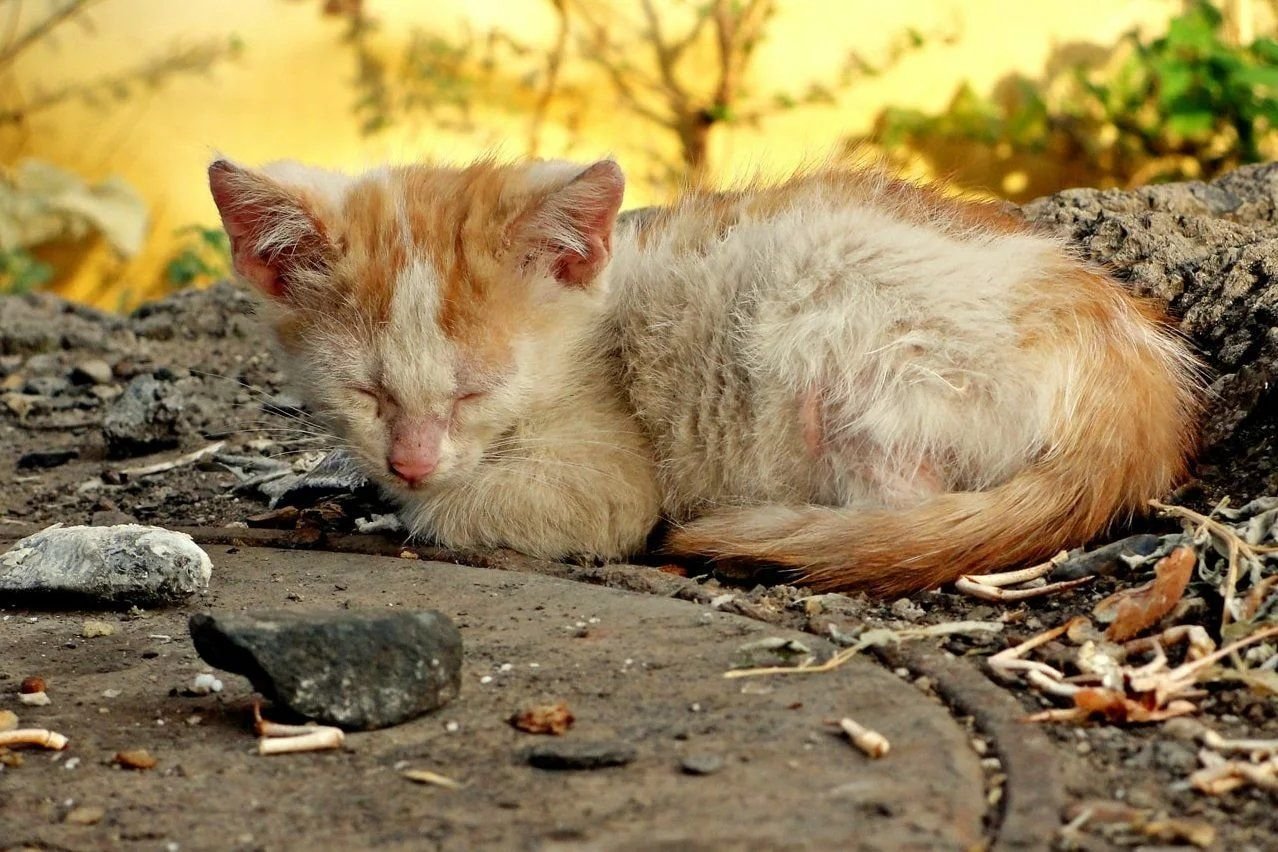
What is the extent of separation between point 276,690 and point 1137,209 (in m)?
3.01

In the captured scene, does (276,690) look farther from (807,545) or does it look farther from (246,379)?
(246,379)

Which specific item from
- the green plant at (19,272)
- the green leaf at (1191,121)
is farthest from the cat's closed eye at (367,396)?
the green leaf at (1191,121)

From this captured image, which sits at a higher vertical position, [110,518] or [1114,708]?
[1114,708]

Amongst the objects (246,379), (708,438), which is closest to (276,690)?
(708,438)

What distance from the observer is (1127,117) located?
23.3 ft

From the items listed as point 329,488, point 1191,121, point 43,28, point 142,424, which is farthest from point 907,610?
point 43,28

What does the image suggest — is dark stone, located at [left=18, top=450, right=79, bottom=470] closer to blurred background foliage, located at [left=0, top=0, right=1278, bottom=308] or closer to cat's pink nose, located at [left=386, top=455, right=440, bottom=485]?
cat's pink nose, located at [left=386, top=455, right=440, bottom=485]

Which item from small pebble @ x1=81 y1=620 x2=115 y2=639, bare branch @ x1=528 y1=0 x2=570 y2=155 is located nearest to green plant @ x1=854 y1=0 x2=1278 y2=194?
bare branch @ x1=528 y1=0 x2=570 y2=155

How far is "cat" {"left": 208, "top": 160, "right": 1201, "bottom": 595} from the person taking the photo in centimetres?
289

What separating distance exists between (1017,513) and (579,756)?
4.09ft

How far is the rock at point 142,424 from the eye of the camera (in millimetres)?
4160

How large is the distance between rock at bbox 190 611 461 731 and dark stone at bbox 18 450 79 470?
2.30 meters

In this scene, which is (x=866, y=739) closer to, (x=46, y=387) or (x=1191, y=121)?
(x=46, y=387)

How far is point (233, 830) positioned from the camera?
185 centimetres
